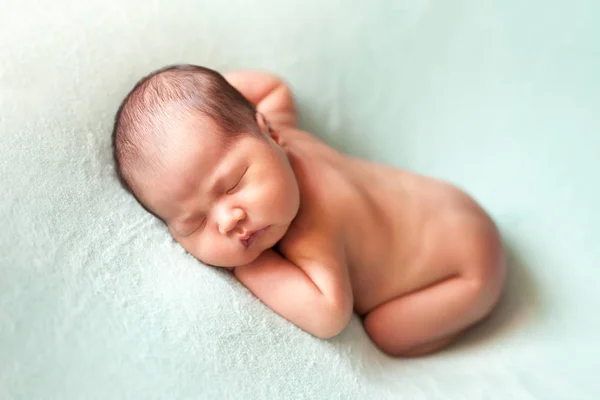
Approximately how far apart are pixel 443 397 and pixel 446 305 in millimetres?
176

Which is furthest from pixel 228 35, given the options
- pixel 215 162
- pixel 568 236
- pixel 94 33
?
pixel 568 236

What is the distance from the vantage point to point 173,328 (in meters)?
0.77

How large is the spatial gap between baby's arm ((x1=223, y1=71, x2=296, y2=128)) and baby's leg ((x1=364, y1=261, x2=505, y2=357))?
39cm

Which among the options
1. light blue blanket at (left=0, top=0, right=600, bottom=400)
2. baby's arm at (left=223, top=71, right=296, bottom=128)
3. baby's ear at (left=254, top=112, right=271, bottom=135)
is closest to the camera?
light blue blanket at (left=0, top=0, right=600, bottom=400)

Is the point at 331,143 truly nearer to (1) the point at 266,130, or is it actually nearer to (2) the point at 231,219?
(1) the point at 266,130

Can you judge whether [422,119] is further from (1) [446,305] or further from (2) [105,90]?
(2) [105,90]

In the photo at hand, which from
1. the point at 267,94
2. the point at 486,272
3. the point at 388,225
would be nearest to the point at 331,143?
the point at 267,94

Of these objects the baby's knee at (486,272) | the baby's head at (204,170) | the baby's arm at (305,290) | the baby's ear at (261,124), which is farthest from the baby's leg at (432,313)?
the baby's ear at (261,124)

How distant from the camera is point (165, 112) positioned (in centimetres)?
83

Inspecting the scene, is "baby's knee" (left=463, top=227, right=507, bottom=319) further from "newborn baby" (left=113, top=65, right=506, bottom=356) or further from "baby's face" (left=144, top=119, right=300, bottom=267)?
"baby's face" (left=144, top=119, right=300, bottom=267)

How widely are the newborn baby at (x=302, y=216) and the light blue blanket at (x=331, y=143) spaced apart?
0.04 m

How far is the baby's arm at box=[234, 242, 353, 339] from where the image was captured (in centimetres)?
84

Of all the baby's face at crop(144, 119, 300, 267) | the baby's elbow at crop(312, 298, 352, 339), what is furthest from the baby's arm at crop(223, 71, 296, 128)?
the baby's elbow at crop(312, 298, 352, 339)

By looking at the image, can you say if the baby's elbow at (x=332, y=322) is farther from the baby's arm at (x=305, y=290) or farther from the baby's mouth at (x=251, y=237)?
the baby's mouth at (x=251, y=237)
